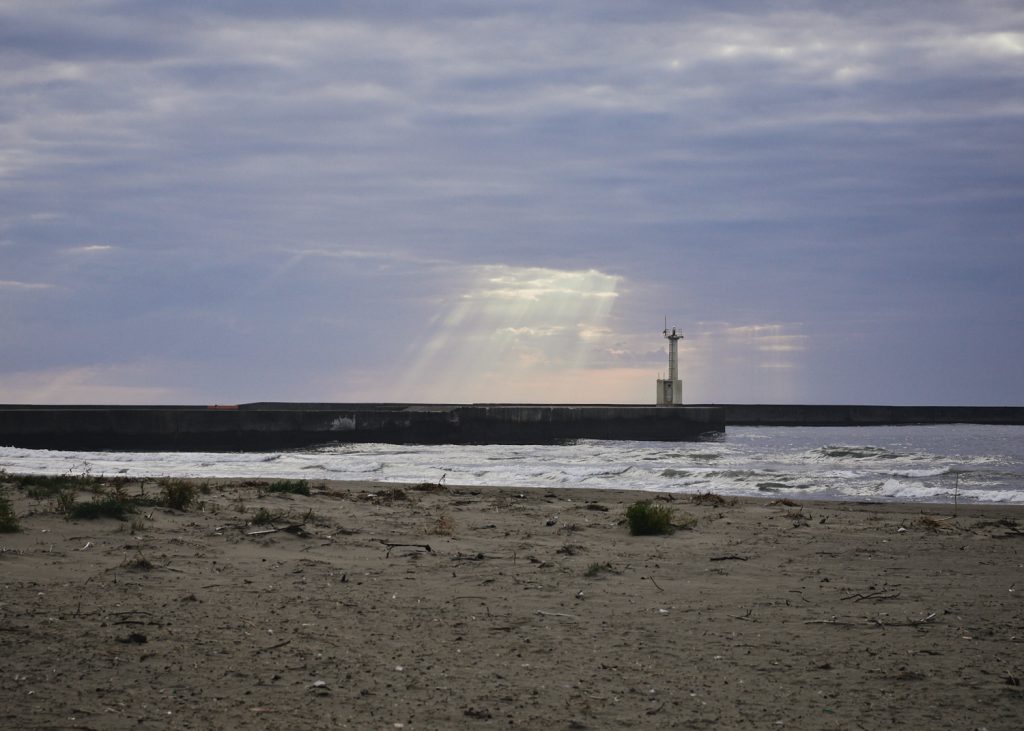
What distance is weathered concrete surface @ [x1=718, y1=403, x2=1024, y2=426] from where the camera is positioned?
6147 cm

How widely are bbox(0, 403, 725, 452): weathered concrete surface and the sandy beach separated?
2678cm

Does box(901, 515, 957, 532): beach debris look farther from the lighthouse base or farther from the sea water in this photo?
the lighthouse base

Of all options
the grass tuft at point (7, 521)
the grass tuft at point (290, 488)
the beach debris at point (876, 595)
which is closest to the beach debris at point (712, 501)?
the grass tuft at point (290, 488)

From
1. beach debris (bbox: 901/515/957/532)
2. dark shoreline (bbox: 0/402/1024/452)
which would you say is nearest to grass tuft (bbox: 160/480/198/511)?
beach debris (bbox: 901/515/957/532)

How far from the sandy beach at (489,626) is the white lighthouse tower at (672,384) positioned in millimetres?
41383

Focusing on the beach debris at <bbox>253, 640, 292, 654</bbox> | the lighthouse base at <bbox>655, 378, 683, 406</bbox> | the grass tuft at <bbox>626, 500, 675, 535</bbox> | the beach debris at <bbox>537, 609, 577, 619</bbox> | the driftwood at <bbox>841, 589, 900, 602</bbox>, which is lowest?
the driftwood at <bbox>841, 589, 900, 602</bbox>

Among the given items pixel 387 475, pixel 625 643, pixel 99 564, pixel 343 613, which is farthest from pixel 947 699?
pixel 387 475

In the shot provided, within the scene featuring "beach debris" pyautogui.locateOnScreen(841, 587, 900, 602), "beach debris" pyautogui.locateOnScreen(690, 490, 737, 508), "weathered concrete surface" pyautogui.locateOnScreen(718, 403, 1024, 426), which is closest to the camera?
"beach debris" pyautogui.locateOnScreen(841, 587, 900, 602)

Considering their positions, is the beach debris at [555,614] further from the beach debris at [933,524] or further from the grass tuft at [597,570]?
the beach debris at [933,524]

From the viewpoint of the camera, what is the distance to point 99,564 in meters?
7.18

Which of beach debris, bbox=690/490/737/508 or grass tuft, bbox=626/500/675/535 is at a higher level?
grass tuft, bbox=626/500/675/535

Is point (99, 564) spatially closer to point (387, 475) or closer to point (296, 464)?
point (387, 475)

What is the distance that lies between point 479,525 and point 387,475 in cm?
1063

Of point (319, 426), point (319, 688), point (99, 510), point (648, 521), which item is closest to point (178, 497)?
point (99, 510)
